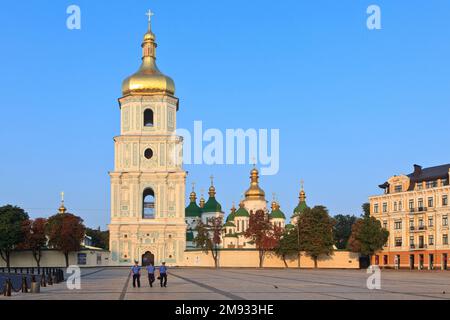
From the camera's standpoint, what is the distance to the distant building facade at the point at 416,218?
87000 millimetres

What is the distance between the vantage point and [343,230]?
149000 millimetres

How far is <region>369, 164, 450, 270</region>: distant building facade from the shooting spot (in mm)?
87000

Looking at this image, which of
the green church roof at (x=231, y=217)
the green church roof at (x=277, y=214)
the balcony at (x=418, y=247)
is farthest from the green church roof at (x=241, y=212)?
the balcony at (x=418, y=247)

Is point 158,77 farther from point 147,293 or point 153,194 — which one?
point 147,293

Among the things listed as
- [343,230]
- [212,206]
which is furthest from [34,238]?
[343,230]

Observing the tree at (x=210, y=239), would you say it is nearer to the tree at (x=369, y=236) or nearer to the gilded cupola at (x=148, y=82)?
the tree at (x=369, y=236)

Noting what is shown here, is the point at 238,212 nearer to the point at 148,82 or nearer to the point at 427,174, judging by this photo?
the point at 148,82

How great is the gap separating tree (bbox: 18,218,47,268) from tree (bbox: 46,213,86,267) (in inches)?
35.9

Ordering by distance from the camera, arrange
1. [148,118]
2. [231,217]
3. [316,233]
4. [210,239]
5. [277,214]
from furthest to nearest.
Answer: [277,214] → [231,217] → [148,118] → [210,239] → [316,233]

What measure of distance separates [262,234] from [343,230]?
54.5 metres

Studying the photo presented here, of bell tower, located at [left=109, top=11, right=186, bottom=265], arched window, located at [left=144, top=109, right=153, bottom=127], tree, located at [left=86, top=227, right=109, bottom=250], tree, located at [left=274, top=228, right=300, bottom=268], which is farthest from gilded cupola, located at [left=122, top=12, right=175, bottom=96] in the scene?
tree, located at [left=86, top=227, right=109, bottom=250]

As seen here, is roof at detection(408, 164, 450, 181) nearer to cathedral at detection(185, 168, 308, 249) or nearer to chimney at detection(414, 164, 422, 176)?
chimney at detection(414, 164, 422, 176)

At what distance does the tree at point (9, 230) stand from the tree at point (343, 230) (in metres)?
59.5
